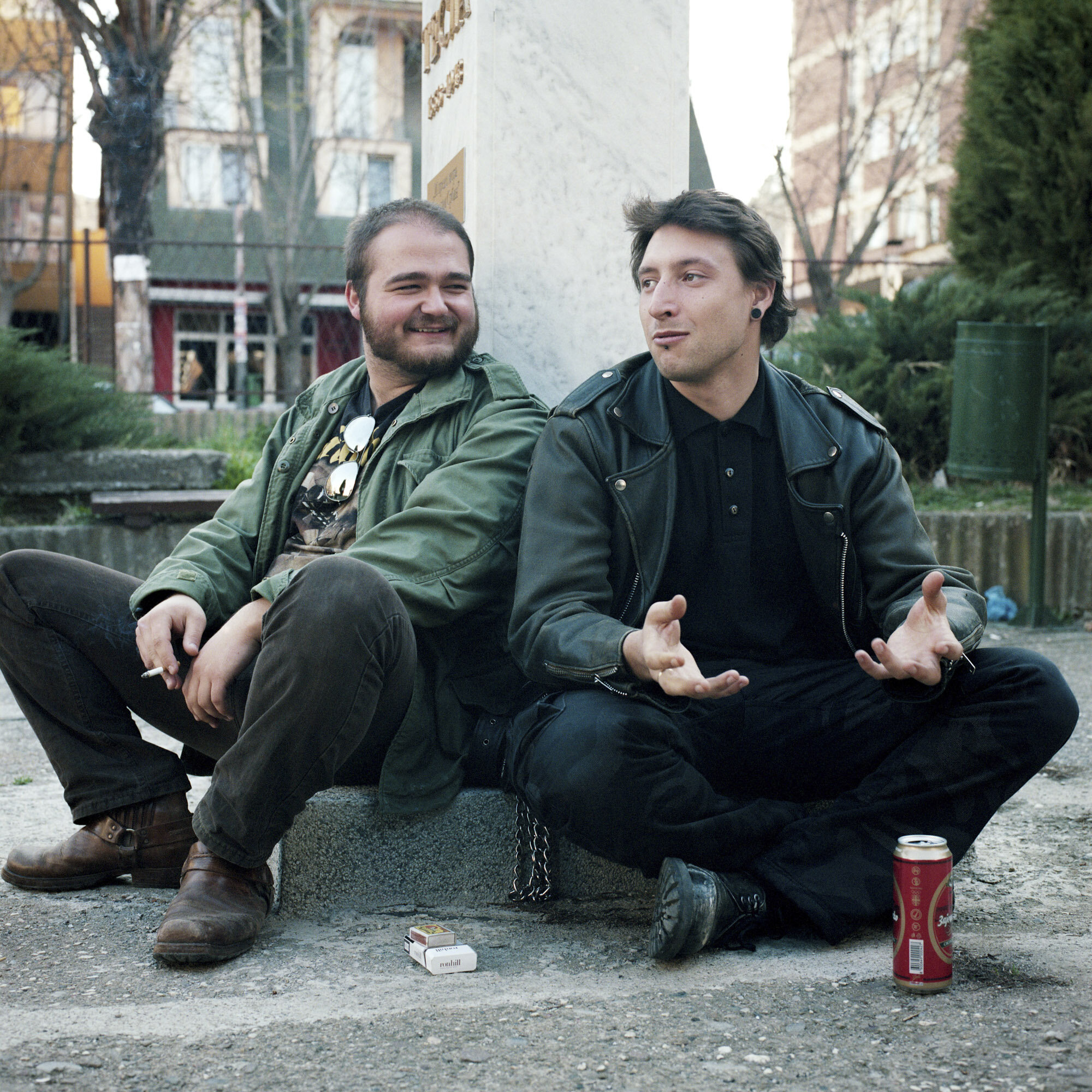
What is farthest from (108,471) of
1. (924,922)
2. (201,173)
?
(201,173)

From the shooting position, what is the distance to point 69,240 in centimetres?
1045

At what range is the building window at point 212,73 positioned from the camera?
1867cm

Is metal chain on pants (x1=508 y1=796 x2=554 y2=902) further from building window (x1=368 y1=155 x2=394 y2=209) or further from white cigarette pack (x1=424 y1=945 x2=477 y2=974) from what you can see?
building window (x1=368 y1=155 x2=394 y2=209)

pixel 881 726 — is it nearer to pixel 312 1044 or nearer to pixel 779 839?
pixel 779 839

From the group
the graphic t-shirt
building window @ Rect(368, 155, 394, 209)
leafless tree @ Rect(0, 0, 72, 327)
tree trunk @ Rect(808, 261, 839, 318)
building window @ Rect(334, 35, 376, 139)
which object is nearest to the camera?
the graphic t-shirt

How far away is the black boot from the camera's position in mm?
2473

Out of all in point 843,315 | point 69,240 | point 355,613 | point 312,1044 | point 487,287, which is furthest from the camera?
point 69,240

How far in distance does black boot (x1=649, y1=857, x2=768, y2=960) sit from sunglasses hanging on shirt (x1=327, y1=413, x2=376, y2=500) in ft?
3.94

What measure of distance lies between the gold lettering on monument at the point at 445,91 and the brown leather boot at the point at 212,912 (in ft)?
7.90

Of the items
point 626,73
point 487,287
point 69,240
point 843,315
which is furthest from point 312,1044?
point 69,240

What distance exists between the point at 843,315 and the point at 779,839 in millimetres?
7536

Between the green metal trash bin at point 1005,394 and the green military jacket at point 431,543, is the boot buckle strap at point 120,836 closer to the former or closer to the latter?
the green military jacket at point 431,543

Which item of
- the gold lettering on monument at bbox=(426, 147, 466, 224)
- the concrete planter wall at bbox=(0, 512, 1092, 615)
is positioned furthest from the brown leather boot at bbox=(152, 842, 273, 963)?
the concrete planter wall at bbox=(0, 512, 1092, 615)

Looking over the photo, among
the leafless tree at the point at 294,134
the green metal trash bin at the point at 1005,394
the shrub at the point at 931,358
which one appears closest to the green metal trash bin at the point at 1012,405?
the green metal trash bin at the point at 1005,394
